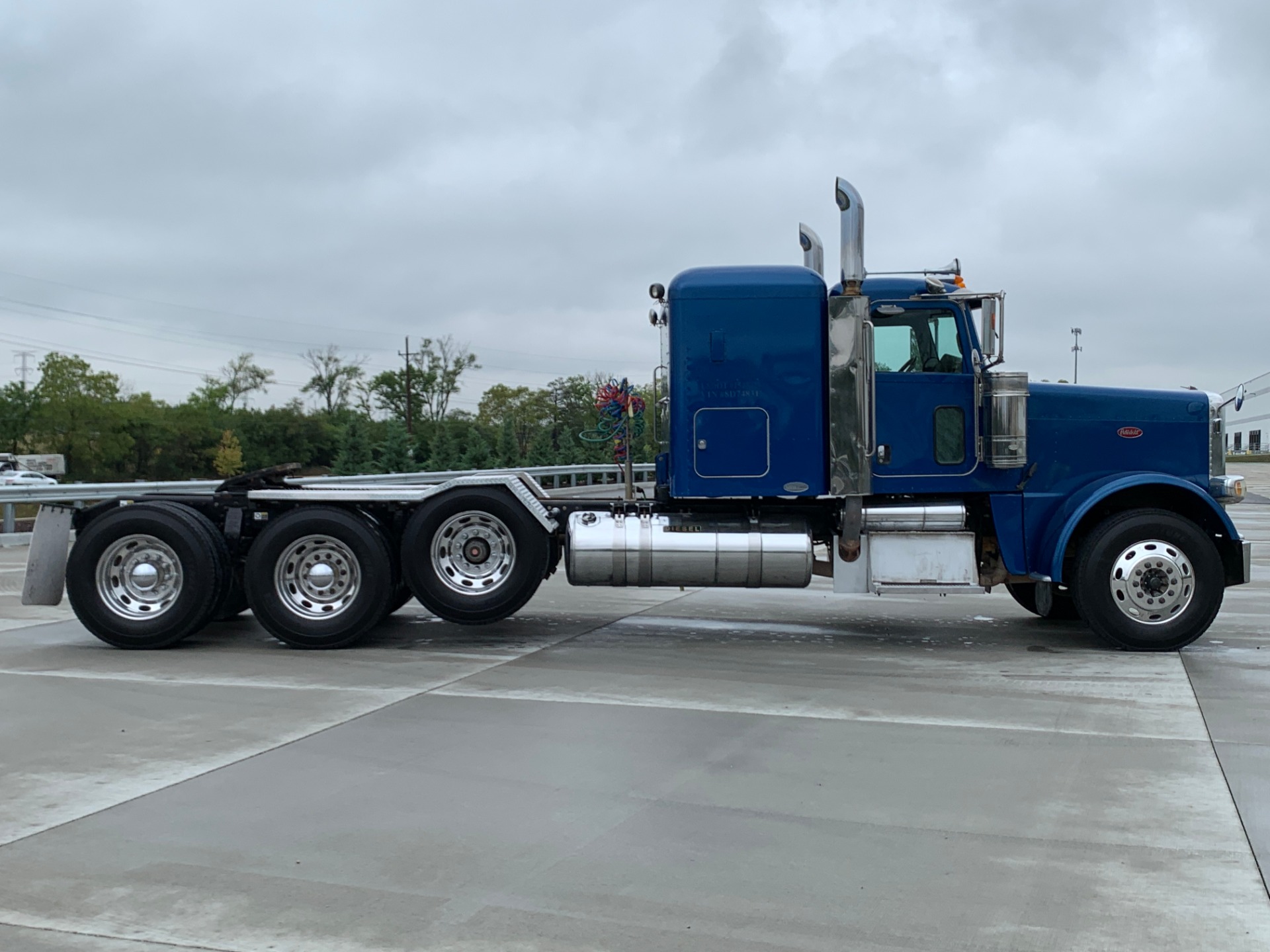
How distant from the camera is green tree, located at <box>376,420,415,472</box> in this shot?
4988 centimetres

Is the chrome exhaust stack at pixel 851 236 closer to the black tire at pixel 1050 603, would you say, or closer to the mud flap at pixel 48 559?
the black tire at pixel 1050 603

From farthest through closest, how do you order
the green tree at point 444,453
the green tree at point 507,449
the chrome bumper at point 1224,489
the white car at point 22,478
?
the green tree at point 444,453 < the white car at point 22,478 < the green tree at point 507,449 < the chrome bumper at point 1224,489

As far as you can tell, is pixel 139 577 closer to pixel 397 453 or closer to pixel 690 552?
pixel 690 552

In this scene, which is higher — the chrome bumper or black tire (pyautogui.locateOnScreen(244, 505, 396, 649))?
the chrome bumper

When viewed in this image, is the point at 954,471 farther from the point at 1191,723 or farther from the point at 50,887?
the point at 50,887

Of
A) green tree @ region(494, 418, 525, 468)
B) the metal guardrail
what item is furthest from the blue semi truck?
green tree @ region(494, 418, 525, 468)

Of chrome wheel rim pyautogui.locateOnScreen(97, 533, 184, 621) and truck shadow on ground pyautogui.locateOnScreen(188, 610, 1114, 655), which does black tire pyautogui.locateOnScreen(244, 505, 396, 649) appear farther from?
chrome wheel rim pyautogui.locateOnScreen(97, 533, 184, 621)

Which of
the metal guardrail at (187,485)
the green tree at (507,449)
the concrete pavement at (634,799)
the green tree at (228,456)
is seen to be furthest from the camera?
the green tree at (228,456)

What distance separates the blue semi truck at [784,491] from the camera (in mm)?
9062

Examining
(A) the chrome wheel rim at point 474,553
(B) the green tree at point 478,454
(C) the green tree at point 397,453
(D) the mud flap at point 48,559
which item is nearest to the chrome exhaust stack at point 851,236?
(A) the chrome wheel rim at point 474,553

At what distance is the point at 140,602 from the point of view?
9219mm

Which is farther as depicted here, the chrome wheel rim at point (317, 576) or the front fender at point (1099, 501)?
the chrome wheel rim at point (317, 576)

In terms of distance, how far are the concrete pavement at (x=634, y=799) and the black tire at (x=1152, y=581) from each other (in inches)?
9.1

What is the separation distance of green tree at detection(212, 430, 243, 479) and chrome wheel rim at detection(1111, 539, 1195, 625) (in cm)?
6906
